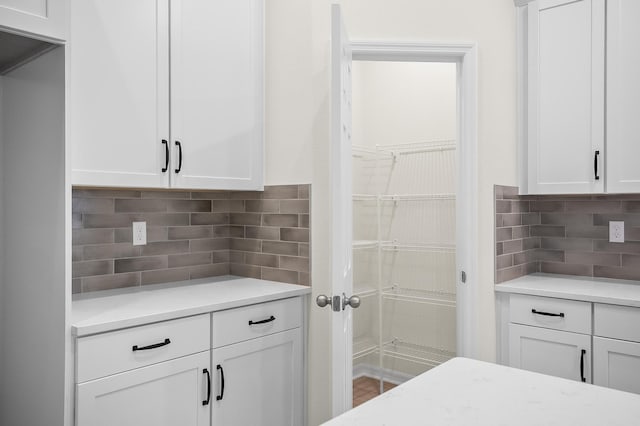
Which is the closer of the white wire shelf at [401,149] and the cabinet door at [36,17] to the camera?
the cabinet door at [36,17]

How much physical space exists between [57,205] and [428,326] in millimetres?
2631

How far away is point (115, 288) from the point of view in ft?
7.53

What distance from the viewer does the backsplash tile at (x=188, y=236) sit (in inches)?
87.2

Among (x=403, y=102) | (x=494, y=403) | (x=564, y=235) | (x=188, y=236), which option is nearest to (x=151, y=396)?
(x=188, y=236)

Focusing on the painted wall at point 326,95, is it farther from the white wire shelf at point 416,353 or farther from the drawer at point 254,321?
the white wire shelf at point 416,353

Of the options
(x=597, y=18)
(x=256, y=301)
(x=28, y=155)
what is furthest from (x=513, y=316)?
(x=28, y=155)

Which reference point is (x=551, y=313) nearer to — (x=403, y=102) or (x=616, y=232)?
(x=616, y=232)

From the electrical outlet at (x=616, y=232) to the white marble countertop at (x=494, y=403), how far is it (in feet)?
6.21

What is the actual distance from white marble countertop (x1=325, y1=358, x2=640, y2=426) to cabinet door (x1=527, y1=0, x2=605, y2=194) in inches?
68.5

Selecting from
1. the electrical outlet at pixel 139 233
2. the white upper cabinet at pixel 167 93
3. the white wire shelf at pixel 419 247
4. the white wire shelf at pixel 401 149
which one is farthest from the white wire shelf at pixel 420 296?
the electrical outlet at pixel 139 233

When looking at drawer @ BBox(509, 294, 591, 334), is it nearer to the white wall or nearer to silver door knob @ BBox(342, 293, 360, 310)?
silver door knob @ BBox(342, 293, 360, 310)

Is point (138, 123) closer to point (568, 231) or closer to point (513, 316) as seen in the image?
point (513, 316)

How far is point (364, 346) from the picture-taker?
3637 millimetres

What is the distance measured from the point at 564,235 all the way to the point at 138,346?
2410mm
